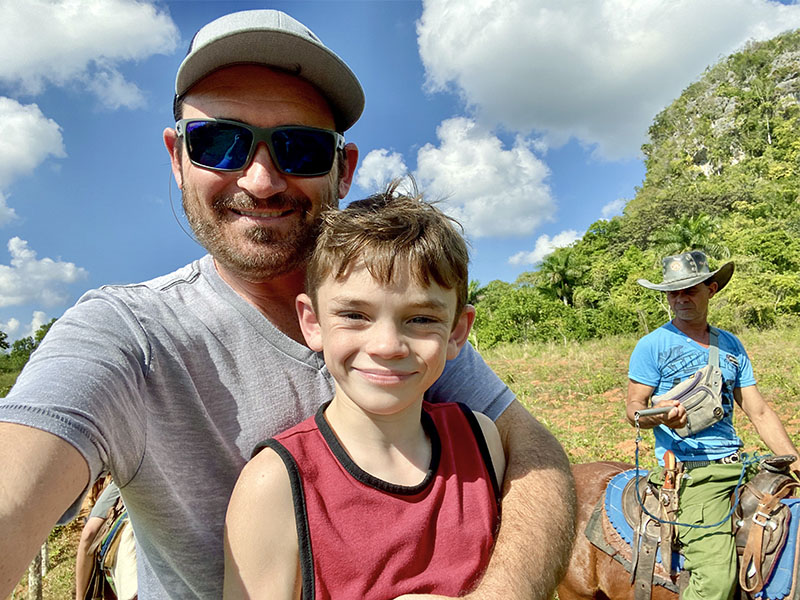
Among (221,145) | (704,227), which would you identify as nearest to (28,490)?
(221,145)

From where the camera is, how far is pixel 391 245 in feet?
4.44

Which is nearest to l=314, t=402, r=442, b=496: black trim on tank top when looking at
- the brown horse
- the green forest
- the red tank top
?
the red tank top

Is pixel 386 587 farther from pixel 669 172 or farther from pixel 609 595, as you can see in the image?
pixel 669 172

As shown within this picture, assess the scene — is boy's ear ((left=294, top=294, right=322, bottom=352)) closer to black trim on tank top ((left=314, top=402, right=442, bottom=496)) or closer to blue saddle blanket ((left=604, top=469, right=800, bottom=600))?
black trim on tank top ((left=314, top=402, right=442, bottom=496))

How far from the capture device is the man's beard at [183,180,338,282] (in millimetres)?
1567

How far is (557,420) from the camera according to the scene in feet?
37.7

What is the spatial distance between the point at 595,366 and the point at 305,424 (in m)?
16.1

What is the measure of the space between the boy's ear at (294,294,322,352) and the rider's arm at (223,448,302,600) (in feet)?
1.13

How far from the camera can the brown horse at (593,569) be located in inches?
148

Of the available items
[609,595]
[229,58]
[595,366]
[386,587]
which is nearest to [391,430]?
[386,587]

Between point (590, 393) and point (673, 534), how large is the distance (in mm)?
10425

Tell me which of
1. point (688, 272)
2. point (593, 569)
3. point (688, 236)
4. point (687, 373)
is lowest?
point (593, 569)

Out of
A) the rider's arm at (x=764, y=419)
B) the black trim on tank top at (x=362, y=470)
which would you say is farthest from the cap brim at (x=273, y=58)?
the rider's arm at (x=764, y=419)

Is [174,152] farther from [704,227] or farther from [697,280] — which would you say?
[704,227]
